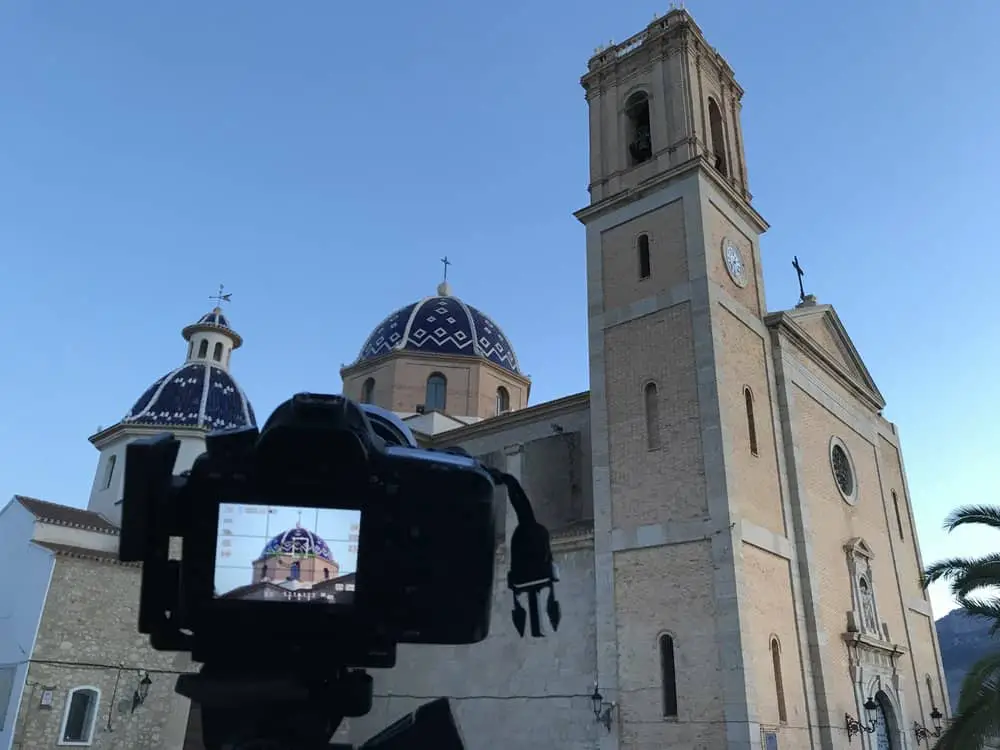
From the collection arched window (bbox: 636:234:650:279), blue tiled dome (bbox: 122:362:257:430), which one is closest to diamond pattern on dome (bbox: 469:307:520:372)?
blue tiled dome (bbox: 122:362:257:430)

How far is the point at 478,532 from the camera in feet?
5.97

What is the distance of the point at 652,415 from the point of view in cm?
1658

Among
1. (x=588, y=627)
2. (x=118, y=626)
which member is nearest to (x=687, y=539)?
(x=588, y=627)

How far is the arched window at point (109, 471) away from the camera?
79.5ft

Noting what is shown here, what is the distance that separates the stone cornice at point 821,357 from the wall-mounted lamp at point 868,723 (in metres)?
8.05

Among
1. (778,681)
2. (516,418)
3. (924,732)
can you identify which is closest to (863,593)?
(924,732)

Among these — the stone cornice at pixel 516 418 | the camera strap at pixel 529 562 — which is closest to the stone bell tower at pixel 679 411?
the stone cornice at pixel 516 418

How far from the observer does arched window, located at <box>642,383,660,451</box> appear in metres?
16.3

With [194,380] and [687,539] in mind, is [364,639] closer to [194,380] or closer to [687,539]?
[687,539]

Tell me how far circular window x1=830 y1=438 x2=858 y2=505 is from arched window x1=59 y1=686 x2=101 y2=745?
18.0 meters

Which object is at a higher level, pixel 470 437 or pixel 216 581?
pixel 470 437

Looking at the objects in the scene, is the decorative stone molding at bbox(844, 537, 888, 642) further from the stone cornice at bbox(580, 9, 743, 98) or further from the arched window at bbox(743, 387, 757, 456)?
the stone cornice at bbox(580, 9, 743, 98)

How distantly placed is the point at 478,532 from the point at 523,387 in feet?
89.8

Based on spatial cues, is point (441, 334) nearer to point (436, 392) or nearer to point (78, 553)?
point (436, 392)
